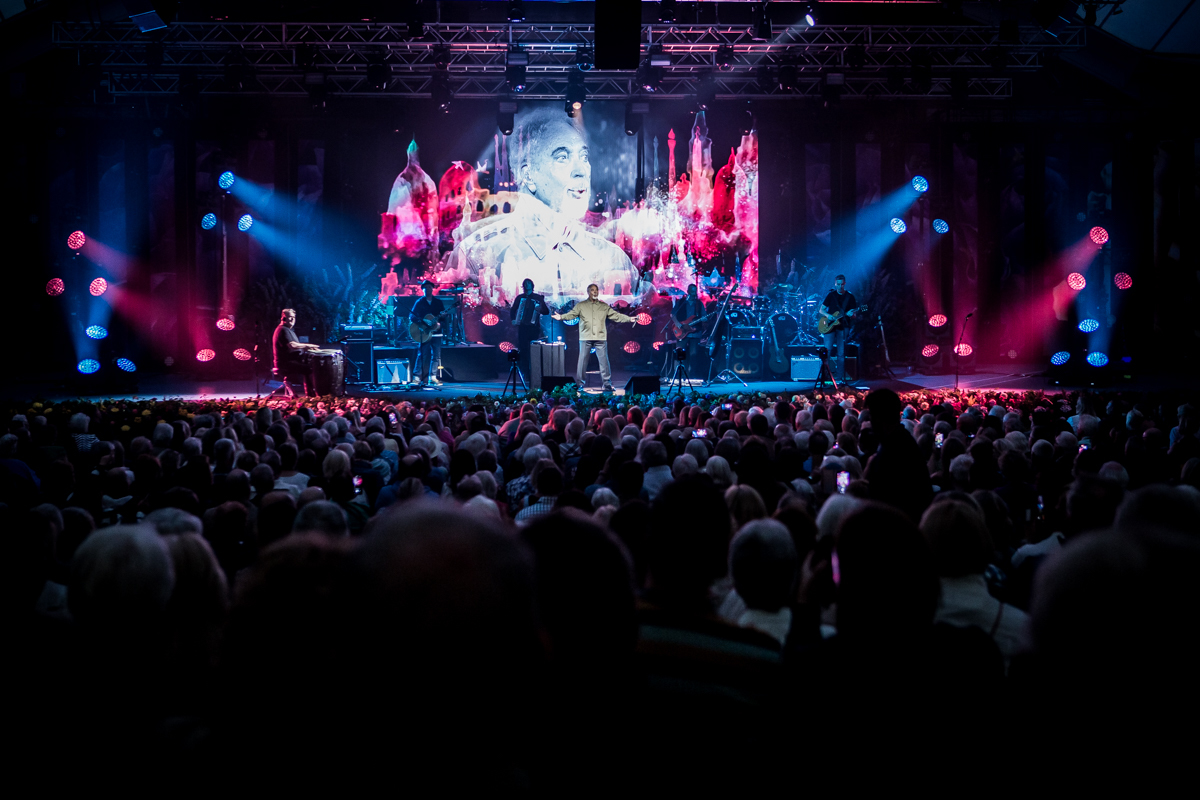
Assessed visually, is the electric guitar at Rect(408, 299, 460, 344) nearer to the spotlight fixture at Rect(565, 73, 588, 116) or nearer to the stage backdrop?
the stage backdrop

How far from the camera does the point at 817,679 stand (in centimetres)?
183

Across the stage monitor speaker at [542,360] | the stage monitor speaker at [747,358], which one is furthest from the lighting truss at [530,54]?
the stage monitor speaker at [542,360]

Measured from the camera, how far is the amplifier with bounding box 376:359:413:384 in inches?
611

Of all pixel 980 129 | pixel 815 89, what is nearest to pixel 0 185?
pixel 815 89

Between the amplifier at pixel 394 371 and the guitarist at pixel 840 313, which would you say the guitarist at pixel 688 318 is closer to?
the guitarist at pixel 840 313

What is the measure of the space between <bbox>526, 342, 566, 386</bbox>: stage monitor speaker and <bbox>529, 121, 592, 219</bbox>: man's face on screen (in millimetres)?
4509

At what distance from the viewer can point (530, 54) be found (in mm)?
15320

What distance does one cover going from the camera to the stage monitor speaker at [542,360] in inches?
583

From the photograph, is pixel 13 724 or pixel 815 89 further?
pixel 815 89

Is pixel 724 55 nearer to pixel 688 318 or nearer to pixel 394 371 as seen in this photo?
pixel 688 318

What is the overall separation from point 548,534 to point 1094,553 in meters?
1.03

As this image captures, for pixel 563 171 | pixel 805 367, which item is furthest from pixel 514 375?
pixel 563 171

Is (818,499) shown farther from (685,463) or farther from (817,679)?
(817,679)

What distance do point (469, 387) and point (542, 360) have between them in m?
1.43
